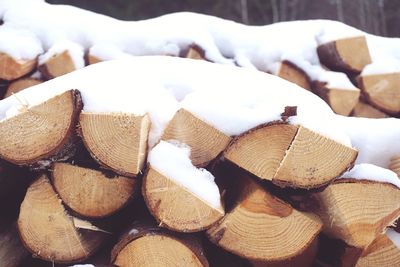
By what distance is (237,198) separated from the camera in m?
1.71

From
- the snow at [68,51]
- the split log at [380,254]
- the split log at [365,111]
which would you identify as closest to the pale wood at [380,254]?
the split log at [380,254]

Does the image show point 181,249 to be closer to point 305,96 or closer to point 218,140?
point 218,140

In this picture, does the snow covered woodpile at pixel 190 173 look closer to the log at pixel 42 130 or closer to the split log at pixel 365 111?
the log at pixel 42 130

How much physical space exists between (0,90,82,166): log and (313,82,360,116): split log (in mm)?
1799

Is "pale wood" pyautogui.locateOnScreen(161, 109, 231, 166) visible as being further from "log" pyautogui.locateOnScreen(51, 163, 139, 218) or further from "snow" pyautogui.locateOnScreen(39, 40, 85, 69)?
"snow" pyautogui.locateOnScreen(39, 40, 85, 69)

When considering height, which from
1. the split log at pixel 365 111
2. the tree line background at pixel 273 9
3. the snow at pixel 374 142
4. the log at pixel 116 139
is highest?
the log at pixel 116 139

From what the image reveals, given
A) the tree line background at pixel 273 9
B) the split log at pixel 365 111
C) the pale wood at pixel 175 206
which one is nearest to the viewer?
the pale wood at pixel 175 206

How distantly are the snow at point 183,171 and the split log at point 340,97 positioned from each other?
5.31 ft

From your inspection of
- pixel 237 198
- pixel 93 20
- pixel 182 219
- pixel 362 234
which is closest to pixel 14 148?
pixel 182 219

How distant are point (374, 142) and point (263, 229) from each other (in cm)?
62

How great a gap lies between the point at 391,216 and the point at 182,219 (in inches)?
27.8

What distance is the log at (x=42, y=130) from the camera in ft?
5.41

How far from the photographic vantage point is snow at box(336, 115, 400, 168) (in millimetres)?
1989

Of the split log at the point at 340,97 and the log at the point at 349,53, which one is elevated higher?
the log at the point at 349,53
